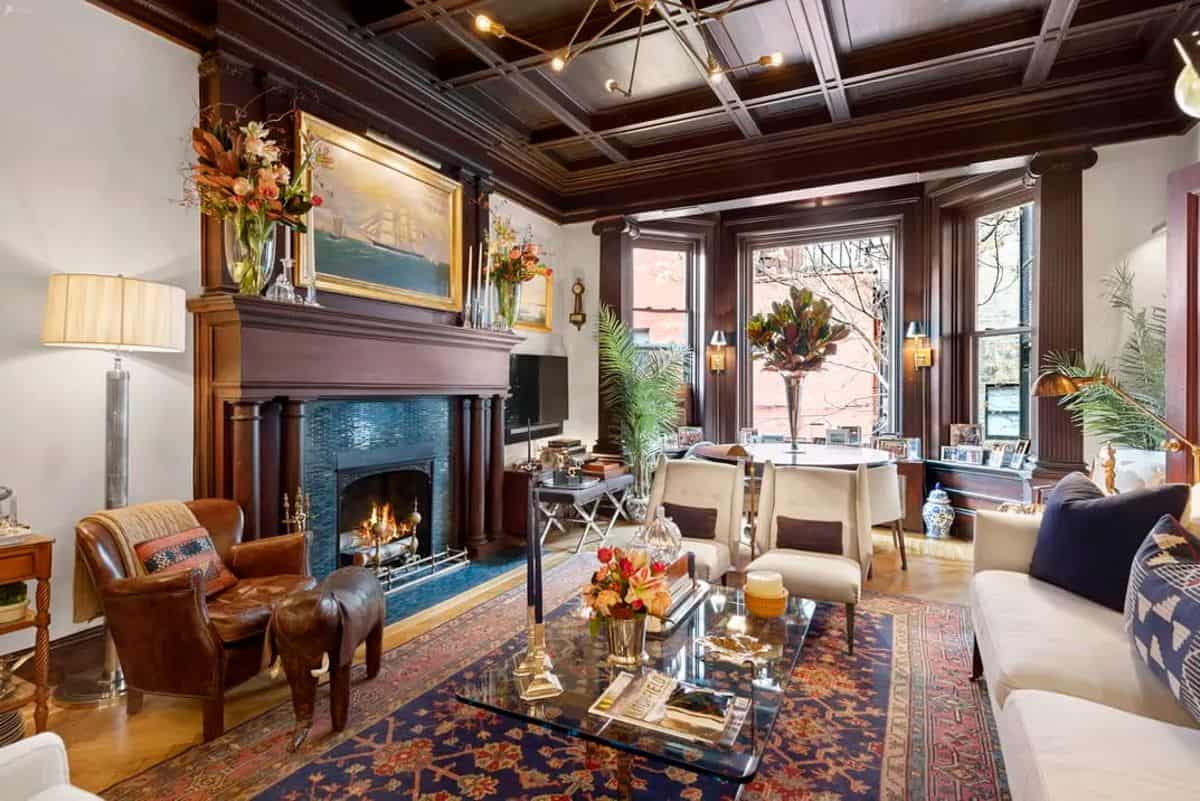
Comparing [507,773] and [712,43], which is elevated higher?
[712,43]

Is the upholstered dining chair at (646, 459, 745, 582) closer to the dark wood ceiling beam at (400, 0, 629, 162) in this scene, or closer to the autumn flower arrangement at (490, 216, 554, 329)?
the autumn flower arrangement at (490, 216, 554, 329)

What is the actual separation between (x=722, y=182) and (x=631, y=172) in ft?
2.82

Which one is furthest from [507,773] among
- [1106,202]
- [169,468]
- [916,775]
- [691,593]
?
[1106,202]

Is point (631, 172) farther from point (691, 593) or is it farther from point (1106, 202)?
point (691, 593)

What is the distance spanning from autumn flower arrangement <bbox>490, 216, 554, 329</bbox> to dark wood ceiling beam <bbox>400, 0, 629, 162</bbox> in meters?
0.97

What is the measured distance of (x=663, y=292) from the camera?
6375 mm

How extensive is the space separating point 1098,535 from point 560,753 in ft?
7.13

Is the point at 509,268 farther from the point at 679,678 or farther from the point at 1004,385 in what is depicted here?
the point at 1004,385

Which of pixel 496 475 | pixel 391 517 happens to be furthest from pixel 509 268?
pixel 391 517

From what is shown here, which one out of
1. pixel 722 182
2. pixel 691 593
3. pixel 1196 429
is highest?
pixel 722 182

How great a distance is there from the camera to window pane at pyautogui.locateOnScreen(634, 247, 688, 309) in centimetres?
627

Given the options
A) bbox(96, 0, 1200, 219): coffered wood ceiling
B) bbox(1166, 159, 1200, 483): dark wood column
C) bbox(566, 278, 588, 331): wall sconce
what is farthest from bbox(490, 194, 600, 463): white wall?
bbox(1166, 159, 1200, 483): dark wood column

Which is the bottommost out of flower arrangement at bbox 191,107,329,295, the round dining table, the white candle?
the white candle

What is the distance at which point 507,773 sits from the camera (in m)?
2.00
